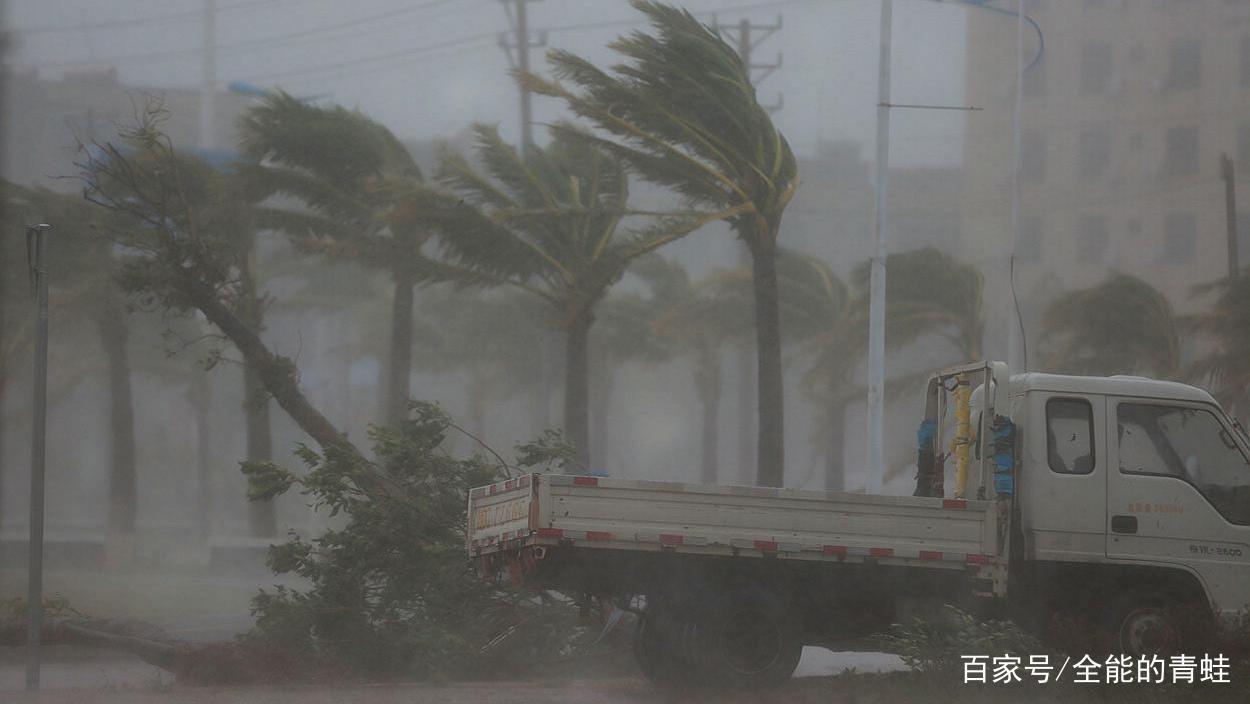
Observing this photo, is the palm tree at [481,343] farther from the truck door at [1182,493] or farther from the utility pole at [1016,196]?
the truck door at [1182,493]

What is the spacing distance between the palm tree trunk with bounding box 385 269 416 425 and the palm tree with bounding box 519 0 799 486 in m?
5.80

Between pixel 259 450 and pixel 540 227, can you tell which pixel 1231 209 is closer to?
pixel 540 227

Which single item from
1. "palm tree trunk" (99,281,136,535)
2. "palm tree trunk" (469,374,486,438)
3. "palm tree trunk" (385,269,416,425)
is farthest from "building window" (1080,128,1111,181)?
"palm tree trunk" (99,281,136,535)

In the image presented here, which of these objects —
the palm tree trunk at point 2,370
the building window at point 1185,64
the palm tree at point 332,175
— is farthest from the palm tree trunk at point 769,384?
the building window at point 1185,64

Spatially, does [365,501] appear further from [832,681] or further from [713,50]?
[713,50]

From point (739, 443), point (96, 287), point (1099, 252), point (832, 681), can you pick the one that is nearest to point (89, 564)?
point (96, 287)

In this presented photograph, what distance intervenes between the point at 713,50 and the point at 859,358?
1091 cm

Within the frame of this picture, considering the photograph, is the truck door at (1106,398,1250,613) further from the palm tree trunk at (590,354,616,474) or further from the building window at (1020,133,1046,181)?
the palm tree trunk at (590,354,616,474)

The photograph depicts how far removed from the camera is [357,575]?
39.1 ft

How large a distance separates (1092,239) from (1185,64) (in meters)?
4.99

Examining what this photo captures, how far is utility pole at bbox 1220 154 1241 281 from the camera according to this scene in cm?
2781

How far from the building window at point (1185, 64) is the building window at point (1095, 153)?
195 cm

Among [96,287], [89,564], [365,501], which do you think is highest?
[96,287]

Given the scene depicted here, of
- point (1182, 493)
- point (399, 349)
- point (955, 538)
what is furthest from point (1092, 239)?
point (955, 538)
